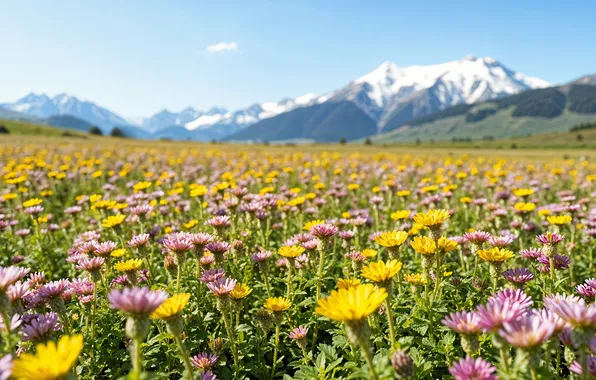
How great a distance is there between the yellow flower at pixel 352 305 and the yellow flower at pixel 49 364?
117 cm

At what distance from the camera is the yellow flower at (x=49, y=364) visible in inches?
61.4

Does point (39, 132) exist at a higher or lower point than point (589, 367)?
higher

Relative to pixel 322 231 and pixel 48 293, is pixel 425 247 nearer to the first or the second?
pixel 322 231

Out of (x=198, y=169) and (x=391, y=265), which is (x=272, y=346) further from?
(x=198, y=169)

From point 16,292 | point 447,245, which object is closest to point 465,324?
point 447,245

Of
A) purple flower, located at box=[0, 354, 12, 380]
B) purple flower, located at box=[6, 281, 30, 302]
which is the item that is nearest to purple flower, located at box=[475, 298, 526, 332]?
purple flower, located at box=[0, 354, 12, 380]

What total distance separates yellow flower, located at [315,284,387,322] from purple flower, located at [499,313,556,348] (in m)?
0.64

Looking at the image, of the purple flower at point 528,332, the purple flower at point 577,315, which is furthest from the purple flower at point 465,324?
the purple flower at point 577,315

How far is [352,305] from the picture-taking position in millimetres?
1991

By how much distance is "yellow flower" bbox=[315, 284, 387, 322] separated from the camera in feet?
6.29

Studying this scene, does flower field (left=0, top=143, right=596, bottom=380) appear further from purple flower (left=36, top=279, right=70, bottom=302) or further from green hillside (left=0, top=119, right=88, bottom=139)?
green hillside (left=0, top=119, right=88, bottom=139)

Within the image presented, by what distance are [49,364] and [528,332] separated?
7.66 feet

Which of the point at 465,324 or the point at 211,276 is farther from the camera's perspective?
the point at 211,276

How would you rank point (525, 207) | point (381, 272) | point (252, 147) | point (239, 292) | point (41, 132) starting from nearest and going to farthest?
point (381, 272) → point (239, 292) → point (525, 207) → point (252, 147) → point (41, 132)
